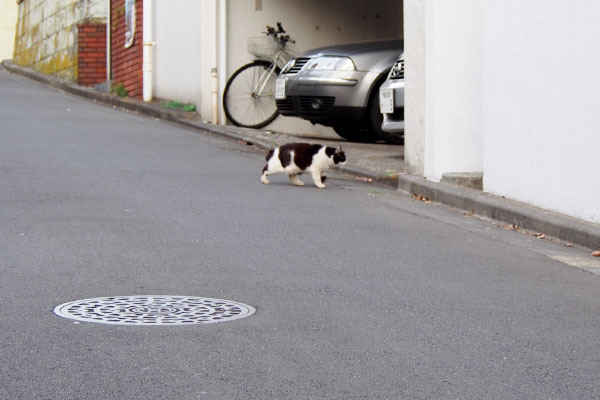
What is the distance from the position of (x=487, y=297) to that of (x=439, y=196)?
4.43 meters

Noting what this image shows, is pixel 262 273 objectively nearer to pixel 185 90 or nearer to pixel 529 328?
pixel 529 328

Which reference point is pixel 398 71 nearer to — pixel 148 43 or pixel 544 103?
pixel 544 103

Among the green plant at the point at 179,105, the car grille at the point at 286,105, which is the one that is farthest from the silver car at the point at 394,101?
the green plant at the point at 179,105

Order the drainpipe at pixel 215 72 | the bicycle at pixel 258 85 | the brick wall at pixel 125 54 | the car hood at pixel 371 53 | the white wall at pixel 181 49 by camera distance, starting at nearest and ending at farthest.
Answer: the car hood at pixel 371 53 < the bicycle at pixel 258 85 < the drainpipe at pixel 215 72 < the white wall at pixel 181 49 < the brick wall at pixel 125 54

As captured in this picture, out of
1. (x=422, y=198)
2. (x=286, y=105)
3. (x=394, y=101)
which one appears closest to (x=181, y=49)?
(x=286, y=105)

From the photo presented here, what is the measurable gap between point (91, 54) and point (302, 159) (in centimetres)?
1572

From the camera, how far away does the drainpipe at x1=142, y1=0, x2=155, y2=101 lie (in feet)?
67.8

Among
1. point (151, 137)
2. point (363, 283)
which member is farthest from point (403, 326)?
point (151, 137)

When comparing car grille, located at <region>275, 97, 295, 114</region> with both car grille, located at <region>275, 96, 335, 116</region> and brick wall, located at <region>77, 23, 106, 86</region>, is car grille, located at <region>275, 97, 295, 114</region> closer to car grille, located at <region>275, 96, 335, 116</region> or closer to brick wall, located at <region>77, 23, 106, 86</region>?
car grille, located at <region>275, 96, 335, 116</region>

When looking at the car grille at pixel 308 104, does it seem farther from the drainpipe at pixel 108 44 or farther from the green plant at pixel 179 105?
the drainpipe at pixel 108 44

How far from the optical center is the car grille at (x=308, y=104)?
48.0ft

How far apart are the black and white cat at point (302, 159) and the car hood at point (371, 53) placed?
12.7 ft

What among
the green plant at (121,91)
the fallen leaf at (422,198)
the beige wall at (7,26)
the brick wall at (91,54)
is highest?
the beige wall at (7,26)

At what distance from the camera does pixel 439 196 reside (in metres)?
10.4
